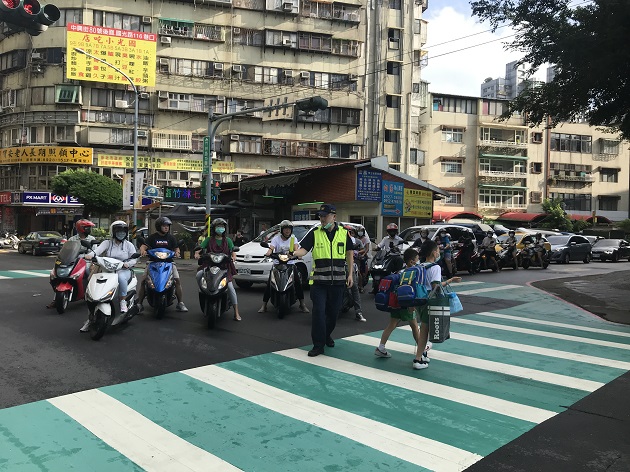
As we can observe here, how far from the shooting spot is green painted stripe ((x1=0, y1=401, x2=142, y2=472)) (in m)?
3.58

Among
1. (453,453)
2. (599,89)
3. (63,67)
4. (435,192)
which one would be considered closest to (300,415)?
(453,453)

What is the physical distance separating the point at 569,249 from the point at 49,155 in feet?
115

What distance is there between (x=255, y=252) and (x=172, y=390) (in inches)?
312

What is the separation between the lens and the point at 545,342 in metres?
7.93

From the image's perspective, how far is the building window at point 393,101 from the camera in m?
46.6

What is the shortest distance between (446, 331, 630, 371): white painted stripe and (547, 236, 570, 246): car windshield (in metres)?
21.2

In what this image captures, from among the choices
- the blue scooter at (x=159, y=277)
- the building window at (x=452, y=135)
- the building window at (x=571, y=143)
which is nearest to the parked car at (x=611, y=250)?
the building window at (x=452, y=135)

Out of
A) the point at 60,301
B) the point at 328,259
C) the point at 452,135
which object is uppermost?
the point at 452,135

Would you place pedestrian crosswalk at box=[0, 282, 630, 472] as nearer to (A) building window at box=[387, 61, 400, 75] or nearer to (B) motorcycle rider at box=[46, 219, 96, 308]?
(B) motorcycle rider at box=[46, 219, 96, 308]

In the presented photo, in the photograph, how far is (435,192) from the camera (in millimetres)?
27875

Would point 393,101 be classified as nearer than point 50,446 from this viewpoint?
No

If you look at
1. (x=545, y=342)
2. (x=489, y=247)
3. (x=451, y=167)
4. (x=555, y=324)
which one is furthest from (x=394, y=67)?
(x=545, y=342)

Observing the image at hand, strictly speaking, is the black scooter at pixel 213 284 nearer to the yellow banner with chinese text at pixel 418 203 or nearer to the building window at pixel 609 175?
the yellow banner with chinese text at pixel 418 203

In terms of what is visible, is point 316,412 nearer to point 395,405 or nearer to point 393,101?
point 395,405
